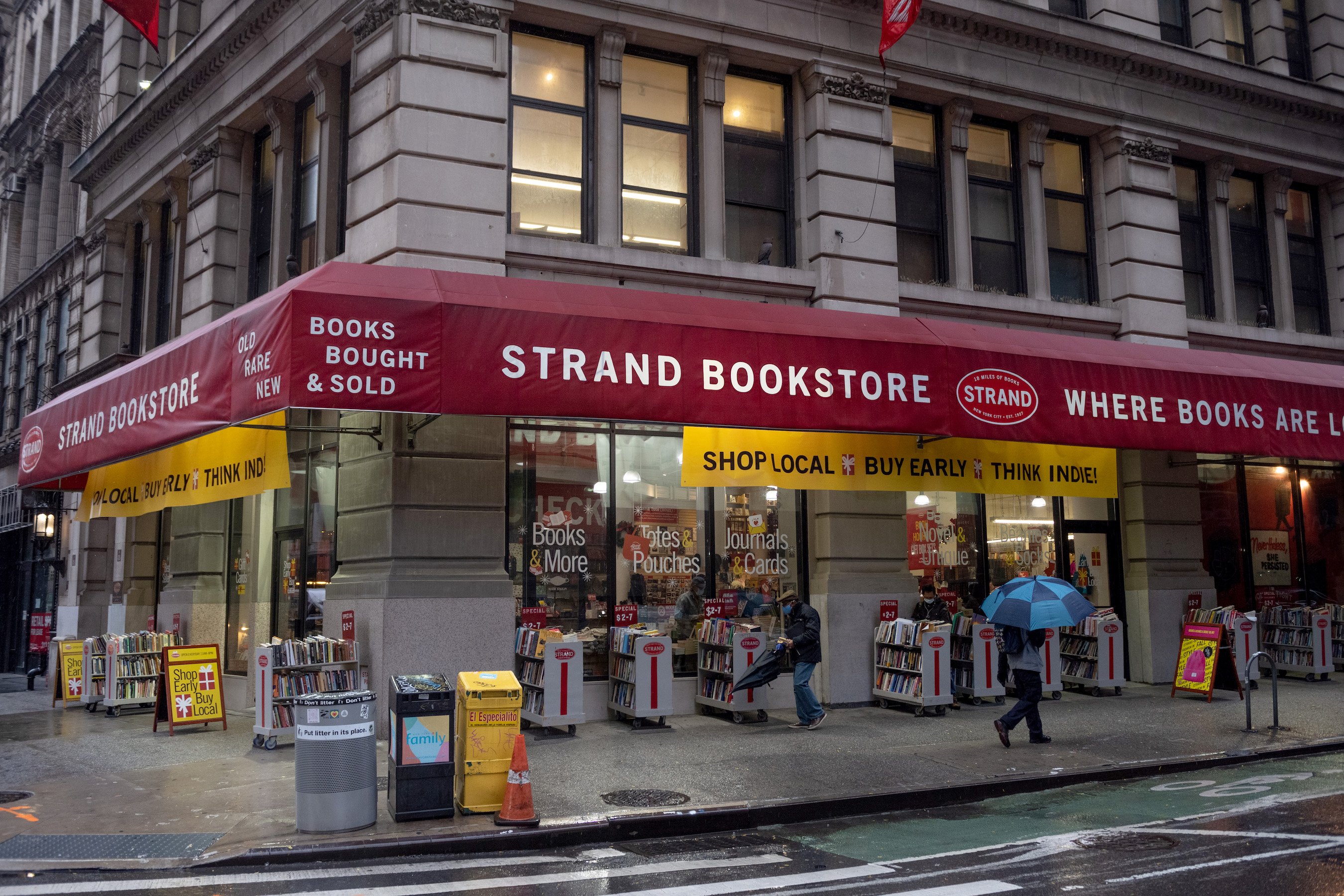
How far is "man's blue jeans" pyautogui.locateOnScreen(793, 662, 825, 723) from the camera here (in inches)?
538

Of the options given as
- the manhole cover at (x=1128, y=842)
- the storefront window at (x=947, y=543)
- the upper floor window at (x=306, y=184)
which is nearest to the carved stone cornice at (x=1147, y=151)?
the storefront window at (x=947, y=543)

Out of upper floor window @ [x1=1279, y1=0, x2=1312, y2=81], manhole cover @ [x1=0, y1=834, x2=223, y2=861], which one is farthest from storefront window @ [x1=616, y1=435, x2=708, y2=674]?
upper floor window @ [x1=1279, y1=0, x2=1312, y2=81]

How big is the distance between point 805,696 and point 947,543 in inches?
179

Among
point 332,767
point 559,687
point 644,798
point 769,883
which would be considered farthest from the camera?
point 559,687

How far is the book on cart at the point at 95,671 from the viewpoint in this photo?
55.4ft

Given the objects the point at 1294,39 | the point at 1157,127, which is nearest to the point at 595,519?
the point at 1157,127

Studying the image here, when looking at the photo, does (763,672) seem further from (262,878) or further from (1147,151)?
(1147,151)

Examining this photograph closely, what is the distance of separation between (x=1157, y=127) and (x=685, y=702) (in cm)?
1335

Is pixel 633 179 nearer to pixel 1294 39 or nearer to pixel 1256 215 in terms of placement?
pixel 1256 215

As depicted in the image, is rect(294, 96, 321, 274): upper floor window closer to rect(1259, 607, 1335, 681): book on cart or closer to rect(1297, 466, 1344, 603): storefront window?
rect(1259, 607, 1335, 681): book on cart

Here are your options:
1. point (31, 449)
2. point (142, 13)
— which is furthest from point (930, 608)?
point (142, 13)

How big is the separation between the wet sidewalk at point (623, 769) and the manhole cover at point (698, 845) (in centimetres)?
26

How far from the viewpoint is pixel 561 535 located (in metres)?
14.3

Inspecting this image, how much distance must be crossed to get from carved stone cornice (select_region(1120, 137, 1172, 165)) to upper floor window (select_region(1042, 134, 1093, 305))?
0.71m
